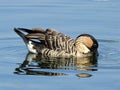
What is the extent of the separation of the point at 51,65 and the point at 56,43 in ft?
3.90

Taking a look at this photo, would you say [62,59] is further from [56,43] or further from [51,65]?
[51,65]

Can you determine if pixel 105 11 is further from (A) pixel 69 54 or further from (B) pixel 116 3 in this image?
(A) pixel 69 54

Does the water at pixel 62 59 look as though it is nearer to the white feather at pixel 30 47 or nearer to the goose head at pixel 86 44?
the white feather at pixel 30 47

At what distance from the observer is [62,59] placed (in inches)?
607

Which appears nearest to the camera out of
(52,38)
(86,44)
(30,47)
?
(52,38)

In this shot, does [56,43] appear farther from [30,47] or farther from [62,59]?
[30,47]

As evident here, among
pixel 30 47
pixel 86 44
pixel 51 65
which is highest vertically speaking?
pixel 86 44

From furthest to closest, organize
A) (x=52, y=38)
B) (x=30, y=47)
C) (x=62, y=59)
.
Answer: (x=30, y=47) < (x=52, y=38) < (x=62, y=59)

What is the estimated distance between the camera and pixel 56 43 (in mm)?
15633

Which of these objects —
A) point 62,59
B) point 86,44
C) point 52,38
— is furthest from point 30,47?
point 86,44

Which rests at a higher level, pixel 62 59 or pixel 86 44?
pixel 86 44

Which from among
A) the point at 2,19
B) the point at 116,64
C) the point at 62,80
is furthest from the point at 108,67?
the point at 2,19

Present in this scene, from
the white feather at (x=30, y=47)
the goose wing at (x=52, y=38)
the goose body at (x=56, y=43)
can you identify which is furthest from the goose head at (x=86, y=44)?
the white feather at (x=30, y=47)

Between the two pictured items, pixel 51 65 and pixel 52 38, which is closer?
pixel 51 65
